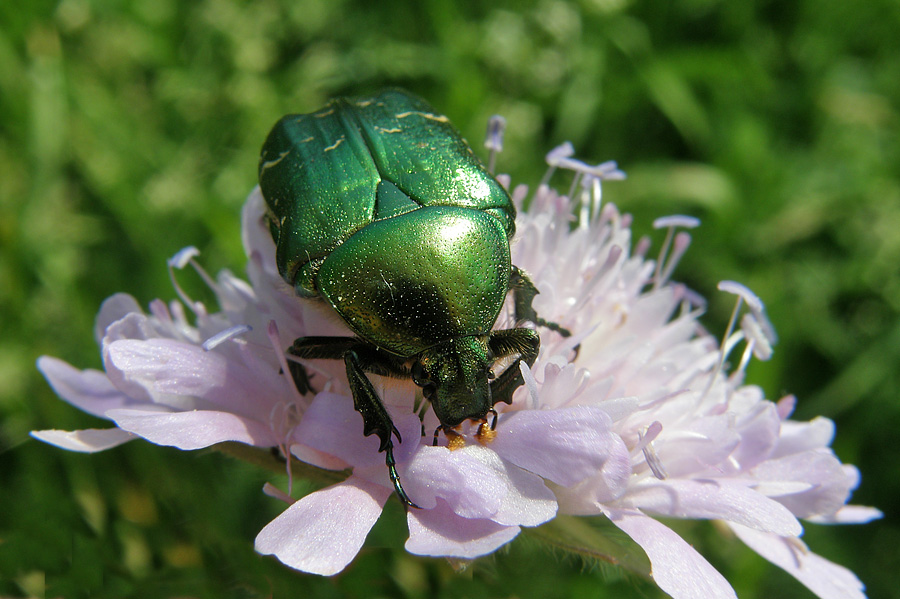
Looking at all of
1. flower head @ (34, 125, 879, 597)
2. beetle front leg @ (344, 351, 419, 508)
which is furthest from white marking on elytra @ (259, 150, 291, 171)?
beetle front leg @ (344, 351, 419, 508)

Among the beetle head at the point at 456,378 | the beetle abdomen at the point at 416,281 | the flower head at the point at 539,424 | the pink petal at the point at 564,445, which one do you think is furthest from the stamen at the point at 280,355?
the pink petal at the point at 564,445

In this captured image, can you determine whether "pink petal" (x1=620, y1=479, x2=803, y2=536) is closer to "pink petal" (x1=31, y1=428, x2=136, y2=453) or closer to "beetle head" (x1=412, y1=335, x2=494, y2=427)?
"beetle head" (x1=412, y1=335, x2=494, y2=427)

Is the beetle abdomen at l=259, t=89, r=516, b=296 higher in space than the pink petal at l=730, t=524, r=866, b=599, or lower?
higher

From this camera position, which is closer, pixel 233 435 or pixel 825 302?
pixel 233 435

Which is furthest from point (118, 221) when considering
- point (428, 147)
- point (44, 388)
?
point (428, 147)

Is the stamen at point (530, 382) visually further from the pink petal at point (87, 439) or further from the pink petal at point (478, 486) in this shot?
the pink petal at point (87, 439)

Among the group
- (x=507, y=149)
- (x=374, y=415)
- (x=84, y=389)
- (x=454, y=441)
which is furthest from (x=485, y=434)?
(x=507, y=149)

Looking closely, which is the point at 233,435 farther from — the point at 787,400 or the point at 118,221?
the point at 118,221
